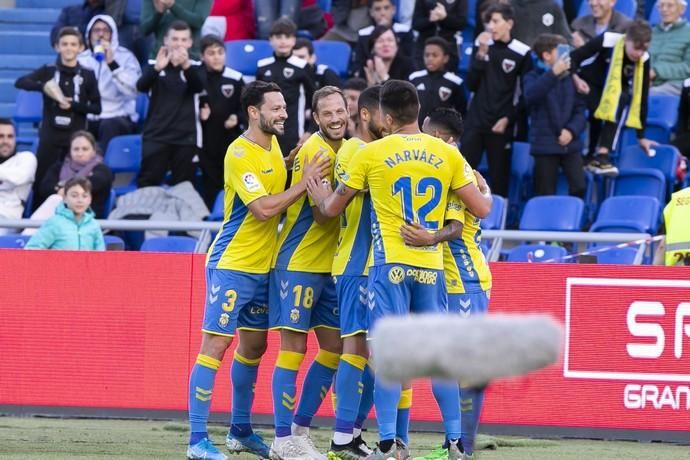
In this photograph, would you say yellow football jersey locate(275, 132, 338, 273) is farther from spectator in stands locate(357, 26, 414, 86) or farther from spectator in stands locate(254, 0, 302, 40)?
spectator in stands locate(254, 0, 302, 40)

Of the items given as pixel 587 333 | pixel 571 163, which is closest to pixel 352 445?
pixel 587 333

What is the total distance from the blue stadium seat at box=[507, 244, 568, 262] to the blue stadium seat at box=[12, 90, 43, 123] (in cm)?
611

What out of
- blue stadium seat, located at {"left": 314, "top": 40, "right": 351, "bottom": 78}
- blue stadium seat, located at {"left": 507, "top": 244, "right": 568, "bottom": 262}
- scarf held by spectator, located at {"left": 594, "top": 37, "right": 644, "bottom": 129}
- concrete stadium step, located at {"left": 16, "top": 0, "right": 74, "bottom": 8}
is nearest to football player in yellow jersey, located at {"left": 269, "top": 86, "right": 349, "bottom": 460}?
blue stadium seat, located at {"left": 507, "top": 244, "right": 568, "bottom": 262}

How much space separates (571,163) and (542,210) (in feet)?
2.90

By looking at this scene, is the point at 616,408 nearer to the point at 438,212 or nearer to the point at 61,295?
the point at 438,212

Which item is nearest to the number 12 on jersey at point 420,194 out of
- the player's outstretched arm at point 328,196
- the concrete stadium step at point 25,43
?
the player's outstretched arm at point 328,196

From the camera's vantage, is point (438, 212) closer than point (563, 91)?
Yes

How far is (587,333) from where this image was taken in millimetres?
10344

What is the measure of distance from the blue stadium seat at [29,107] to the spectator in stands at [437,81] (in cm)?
453

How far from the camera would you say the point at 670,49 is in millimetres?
14469

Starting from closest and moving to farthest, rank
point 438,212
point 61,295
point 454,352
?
point 454,352 → point 438,212 → point 61,295

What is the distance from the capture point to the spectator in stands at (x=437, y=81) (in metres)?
13.7

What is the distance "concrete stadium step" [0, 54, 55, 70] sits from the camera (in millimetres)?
16891

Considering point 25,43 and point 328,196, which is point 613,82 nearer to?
point 328,196
